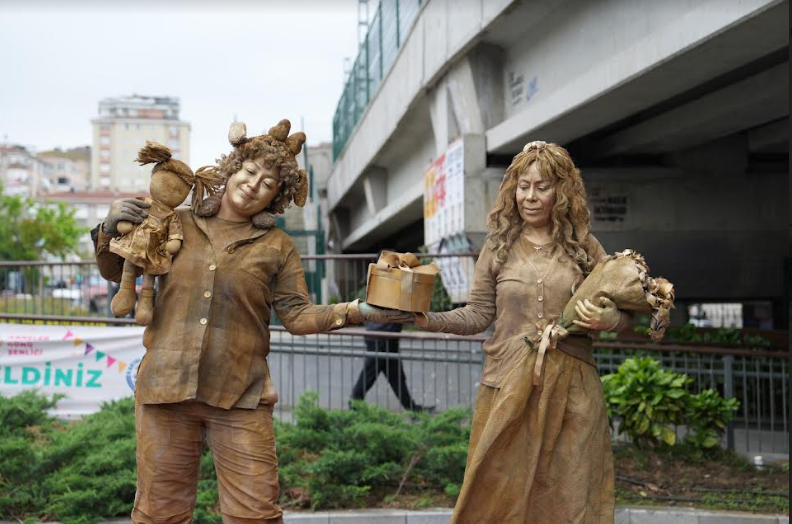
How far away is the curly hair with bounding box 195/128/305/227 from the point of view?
421cm

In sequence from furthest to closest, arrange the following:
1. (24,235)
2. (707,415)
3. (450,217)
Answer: (24,235)
(450,217)
(707,415)

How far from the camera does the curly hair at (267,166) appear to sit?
166 inches

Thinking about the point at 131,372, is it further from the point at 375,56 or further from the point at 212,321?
the point at 375,56

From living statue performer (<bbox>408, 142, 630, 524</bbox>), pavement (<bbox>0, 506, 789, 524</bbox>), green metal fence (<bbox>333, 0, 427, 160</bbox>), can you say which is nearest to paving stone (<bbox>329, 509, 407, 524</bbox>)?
pavement (<bbox>0, 506, 789, 524</bbox>)

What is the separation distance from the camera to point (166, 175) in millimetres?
4184

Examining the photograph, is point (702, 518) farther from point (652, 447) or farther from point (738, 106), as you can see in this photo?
point (738, 106)

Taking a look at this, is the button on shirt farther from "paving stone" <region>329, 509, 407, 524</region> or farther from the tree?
the tree

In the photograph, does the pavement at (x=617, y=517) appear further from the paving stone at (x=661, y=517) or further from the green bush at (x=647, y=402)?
the green bush at (x=647, y=402)

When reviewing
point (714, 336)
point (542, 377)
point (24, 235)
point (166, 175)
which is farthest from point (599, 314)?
point (24, 235)

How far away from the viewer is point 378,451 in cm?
689

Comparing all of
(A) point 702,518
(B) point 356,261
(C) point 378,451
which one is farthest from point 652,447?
(B) point 356,261

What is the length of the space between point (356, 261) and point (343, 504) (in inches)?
146

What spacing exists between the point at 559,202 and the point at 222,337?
1793 millimetres

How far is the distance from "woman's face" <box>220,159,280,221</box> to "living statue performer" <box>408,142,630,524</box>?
3.17ft
